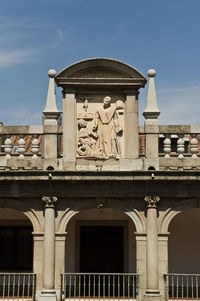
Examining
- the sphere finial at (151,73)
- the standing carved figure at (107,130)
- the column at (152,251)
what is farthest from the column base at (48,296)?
the sphere finial at (151,73)

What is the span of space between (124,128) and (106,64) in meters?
2.00

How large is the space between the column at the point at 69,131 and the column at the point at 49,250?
1.22 metres

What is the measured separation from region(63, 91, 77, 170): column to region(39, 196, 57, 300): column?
4.00ft

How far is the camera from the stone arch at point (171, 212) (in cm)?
1639

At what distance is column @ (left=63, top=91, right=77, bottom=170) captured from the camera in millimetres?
16750

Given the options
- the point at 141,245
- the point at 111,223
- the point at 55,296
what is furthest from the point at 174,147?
the point at 55,296

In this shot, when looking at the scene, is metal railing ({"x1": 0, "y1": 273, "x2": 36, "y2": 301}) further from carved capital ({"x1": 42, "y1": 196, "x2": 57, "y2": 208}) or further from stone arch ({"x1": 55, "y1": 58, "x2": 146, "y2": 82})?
stone arch ({"x1": 55, "y1": 58, "x2": 146, "y2": 82})

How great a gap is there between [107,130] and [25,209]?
3.39m

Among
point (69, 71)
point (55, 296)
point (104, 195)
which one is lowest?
point (55, 296)

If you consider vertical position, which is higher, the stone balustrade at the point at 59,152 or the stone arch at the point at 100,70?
the stone arch at the point at 100,70

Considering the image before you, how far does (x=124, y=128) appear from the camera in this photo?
1695cm

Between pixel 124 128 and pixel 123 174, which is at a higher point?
pixel 124 128

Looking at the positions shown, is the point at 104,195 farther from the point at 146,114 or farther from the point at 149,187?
the point at 146,114

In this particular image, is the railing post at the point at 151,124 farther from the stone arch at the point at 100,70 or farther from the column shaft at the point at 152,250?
the column shaft at the point at 152,250
